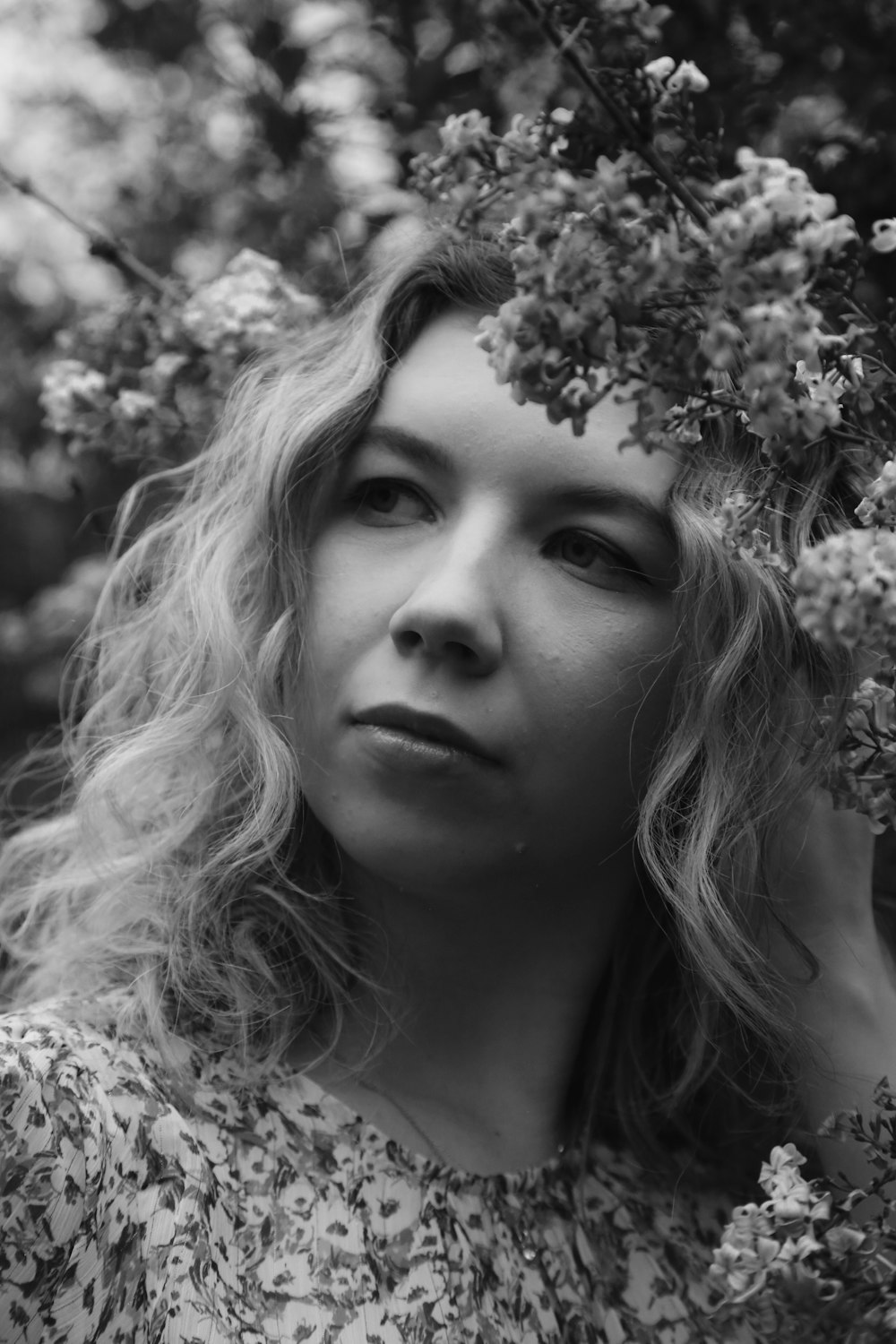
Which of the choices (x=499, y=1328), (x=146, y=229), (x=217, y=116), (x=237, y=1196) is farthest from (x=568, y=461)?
(x=146, y=229)

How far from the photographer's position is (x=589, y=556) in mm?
1580

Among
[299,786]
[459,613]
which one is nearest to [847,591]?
[459,613]

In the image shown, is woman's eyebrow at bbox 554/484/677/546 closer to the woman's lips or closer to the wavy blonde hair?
the wavy blonde hair

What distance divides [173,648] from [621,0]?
1.23 meters

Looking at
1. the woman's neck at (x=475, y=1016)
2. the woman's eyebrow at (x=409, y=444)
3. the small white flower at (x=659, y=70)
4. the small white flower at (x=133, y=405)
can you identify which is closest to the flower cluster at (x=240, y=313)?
the small white flower at (x=133, y=405)

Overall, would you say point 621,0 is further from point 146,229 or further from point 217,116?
point 146,229

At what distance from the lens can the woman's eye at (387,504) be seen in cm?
163

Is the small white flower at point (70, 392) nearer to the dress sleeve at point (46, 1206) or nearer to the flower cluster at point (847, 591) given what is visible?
the dress sleeve at point (46, 1206)

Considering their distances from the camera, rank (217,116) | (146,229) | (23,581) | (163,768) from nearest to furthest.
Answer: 1. (163,768)
2. (217,116)
3. (146,229)
4. (23,581)

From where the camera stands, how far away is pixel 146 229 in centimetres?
278

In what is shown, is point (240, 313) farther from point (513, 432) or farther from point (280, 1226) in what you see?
point (280, 1226)

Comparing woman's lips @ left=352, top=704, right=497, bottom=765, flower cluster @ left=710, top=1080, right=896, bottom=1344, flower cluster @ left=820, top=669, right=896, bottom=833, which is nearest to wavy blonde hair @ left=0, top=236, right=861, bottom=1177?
woman's lips @ left=352, top=704, right=497, bottom=765

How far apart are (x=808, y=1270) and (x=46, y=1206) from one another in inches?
28.7

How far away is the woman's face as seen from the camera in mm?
1473
